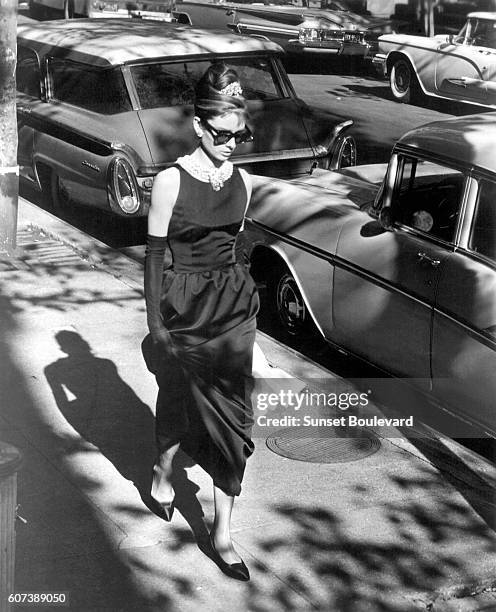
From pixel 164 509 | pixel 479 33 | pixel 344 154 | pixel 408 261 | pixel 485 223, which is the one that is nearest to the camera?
pixel 164 509

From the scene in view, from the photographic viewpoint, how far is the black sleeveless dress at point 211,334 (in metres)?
4.56

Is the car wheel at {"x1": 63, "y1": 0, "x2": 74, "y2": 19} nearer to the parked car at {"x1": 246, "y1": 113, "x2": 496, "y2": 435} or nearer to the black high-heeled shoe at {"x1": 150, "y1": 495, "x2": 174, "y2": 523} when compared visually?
the parked car at {"x1": 246, "y1": 113, "x2": 496, "y2": 435}

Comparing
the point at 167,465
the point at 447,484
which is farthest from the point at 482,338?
the point at 167,465

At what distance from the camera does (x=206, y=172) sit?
14.8 feet

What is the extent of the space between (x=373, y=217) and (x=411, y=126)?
31.8ft

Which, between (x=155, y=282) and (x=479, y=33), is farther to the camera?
(x=479, y=33)

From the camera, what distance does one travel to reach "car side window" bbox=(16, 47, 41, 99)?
10.5 metres

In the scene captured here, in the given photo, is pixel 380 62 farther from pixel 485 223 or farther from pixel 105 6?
pixel 485 223

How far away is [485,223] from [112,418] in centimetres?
224

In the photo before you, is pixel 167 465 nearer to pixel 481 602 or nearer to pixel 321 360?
pixel 481 602

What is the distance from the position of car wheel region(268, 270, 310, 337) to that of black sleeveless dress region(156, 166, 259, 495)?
2451 mm

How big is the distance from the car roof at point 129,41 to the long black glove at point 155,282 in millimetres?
5300

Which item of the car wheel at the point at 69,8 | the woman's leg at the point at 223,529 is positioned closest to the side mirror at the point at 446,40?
the car wheel at the point at 69,8

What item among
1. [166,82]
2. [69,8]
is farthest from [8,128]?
[69,8]
